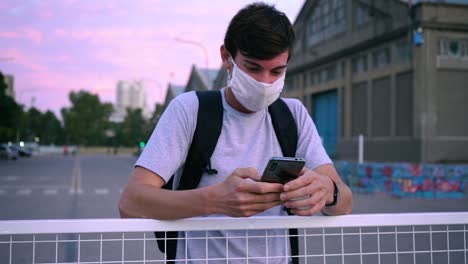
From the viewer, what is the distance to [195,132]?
184cm

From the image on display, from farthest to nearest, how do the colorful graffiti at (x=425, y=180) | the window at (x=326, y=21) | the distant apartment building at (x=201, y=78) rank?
1. the distant apartment building at (x=201, y=78)
2. the window at (x=326, y=21)
3. the colorful graffiti at (x=425, y=180)

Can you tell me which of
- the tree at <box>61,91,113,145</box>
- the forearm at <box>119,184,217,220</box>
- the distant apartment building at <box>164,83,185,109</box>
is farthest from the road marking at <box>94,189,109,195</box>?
the tree at <box>61,91,113,145</box>

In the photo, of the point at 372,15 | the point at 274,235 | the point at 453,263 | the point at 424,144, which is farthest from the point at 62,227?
the point at 372,15

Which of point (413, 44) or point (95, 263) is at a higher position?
point (413, 44)

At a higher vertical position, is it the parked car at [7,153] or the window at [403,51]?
the window at [403,51]

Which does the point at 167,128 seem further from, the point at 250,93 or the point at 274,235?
the point at 274,235

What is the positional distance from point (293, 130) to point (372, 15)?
23.5 m

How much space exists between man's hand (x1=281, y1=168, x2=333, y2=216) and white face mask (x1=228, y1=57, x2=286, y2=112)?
0.35 m

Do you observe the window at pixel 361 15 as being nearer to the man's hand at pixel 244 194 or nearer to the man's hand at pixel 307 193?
the man's hand at pixel 307 193

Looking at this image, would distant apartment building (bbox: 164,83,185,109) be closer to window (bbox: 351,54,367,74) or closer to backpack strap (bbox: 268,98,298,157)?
window (bbox: 351,54,367,74)

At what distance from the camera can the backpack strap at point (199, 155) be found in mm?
1819

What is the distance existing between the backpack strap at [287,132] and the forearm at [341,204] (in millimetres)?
149

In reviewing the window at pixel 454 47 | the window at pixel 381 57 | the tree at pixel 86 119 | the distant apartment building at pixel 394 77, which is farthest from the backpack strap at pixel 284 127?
the tree at pixel 86 119

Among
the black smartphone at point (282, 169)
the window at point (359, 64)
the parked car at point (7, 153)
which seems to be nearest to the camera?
the black smartphone at point (282, 169)
